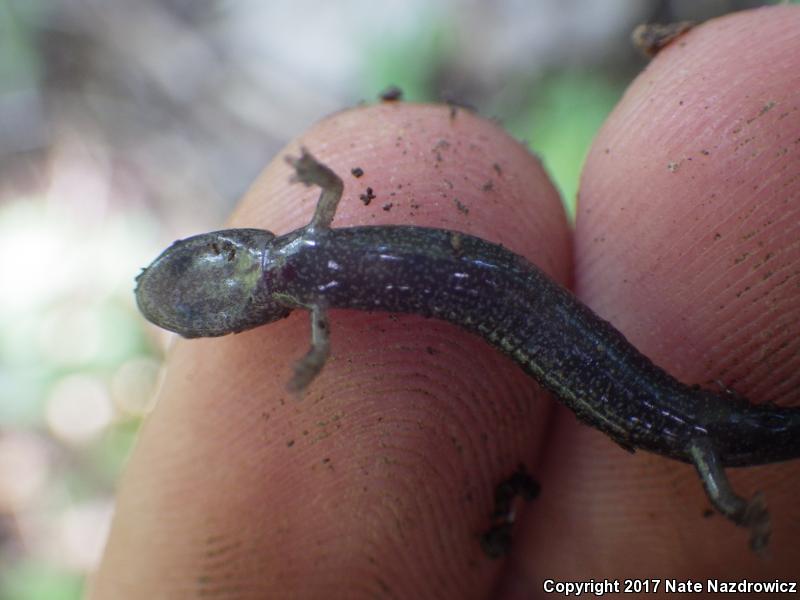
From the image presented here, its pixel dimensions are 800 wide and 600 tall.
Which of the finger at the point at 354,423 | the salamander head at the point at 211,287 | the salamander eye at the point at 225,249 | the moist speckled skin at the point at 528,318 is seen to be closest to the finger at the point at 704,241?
the moist speckled skin at the point at 528,318

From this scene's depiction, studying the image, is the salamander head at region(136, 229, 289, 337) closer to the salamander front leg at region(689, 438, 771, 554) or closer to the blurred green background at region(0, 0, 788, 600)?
the salamander front leg at region(689, 438, 771, 554)

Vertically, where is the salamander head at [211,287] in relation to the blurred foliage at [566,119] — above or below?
below

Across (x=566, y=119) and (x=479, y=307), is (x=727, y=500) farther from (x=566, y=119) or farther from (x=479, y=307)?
(x=566, y=119)

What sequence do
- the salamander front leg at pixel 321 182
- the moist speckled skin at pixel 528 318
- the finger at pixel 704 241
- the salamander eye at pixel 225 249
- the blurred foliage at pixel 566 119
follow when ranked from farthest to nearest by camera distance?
the blurred foliage at pixel 566 119 → the salamander eye at pixel 225 249 → the finger at pixel 704 241 → the moist speckled skin at pixel 528 318 → the salamander front leg at pixel 321 182

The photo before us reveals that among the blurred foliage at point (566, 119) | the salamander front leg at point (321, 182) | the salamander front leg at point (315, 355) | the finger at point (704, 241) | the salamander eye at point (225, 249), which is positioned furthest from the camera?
the blurred foliage at point (566, 119)

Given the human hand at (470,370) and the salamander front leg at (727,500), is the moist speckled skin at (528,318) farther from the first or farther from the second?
the human hand at (470,370)

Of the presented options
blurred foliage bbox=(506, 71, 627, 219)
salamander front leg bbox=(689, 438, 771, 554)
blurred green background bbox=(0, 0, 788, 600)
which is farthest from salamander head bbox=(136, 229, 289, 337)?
blurred foliage bbox=(506, 71, 627, 219)

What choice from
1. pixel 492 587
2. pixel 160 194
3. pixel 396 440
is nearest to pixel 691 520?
pixel 492 587

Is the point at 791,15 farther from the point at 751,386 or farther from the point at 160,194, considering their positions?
the point at 160,194
